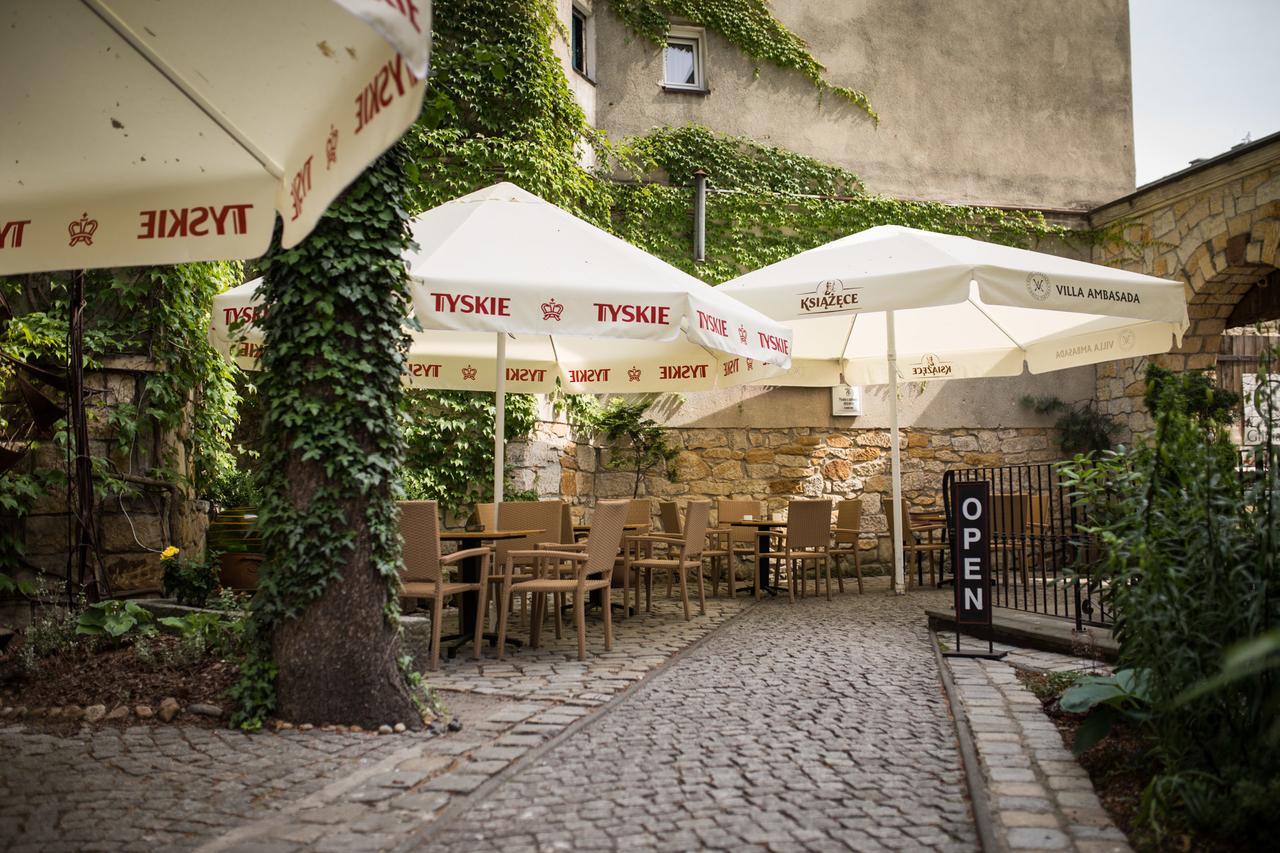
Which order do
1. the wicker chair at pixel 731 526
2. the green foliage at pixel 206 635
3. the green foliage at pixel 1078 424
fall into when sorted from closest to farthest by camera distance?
the green foliage at pixel 206 635 → the wicker chair at pixel 731 526 → the green foliage at pixel 1078 424

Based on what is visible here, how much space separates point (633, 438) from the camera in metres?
10.9

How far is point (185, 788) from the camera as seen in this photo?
333 centimetres

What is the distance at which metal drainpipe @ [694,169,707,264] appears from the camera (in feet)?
37.4

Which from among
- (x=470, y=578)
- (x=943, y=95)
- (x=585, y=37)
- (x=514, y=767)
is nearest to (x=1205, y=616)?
(x=514, y=767)

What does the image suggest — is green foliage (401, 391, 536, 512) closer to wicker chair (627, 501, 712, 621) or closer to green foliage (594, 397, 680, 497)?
green foliage (594, 397, 680, 497)

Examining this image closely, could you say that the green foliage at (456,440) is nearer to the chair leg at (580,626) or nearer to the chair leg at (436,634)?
the chair leg at (580,626)

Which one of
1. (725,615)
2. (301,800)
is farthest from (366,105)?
(725,615)

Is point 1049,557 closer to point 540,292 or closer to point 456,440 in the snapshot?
point 456,440

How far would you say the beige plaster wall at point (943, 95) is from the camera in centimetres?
1223

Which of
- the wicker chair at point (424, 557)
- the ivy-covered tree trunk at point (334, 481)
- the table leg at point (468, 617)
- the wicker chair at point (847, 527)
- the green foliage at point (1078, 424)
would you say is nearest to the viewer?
the ivy-covered tree trunk at point (334, 481)

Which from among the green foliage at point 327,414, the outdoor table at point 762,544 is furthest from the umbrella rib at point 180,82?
the outdoor table at point 762,544

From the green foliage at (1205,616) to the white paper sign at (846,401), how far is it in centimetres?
791

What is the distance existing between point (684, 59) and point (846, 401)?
185 inches

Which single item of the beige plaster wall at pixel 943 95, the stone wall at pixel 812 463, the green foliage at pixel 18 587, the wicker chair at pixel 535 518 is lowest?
the green foliage at pixel 18 587
